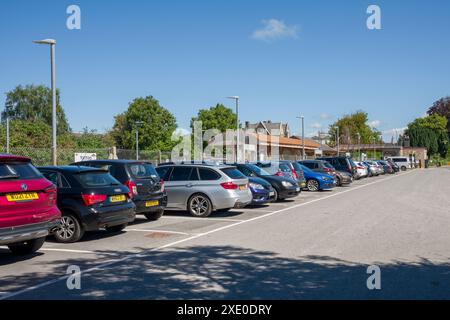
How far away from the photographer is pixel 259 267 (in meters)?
7.36

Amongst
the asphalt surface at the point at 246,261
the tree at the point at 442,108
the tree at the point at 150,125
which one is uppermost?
the tree at the point at 442,108

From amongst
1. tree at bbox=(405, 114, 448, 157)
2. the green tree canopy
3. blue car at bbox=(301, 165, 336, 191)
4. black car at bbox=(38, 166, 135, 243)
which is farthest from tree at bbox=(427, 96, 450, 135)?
black car at bbox=(38, 166, 135, 243)

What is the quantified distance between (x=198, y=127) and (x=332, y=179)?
54.9 metres

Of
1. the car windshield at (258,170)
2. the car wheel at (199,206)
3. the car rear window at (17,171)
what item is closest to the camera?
the car rear window at (17,171)

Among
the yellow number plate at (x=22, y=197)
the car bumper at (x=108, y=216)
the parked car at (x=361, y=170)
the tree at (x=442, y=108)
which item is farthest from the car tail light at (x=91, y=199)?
the tree at (x=442, y=108)

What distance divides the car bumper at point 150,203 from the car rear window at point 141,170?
570mm

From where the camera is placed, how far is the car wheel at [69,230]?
9.73 metres

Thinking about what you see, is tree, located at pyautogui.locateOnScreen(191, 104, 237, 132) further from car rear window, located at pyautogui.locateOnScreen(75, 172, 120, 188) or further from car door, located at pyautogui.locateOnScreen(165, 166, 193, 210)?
car rear window, located at pyautogui.locateOnScreen(75, 172, 120, 188)

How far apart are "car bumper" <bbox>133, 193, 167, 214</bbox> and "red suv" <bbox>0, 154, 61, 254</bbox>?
368cm

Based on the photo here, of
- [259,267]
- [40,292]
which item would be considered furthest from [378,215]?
[40,292]

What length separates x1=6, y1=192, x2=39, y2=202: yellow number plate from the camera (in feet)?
24.5

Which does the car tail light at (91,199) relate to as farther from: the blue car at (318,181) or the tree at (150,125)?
the tree at (150,125)

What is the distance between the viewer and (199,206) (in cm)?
1423

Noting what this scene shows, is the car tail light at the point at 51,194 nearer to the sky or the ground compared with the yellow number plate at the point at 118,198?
nearer to the sky
